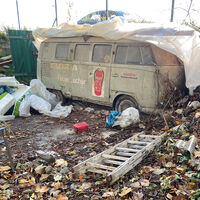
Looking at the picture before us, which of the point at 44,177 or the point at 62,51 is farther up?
the point at 62,51

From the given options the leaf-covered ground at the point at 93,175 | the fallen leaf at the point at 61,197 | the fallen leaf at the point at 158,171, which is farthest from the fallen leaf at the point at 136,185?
the fallen leaf at the point at 61,197

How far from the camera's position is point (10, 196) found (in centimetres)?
279

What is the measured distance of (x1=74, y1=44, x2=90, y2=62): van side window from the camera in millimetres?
6250

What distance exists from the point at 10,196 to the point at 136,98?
343cm

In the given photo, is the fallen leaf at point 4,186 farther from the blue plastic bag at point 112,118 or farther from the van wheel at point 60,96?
the van wheel at point 60,96

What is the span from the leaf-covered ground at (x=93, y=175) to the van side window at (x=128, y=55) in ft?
4.61

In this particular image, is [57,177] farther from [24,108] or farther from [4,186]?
[24,108]

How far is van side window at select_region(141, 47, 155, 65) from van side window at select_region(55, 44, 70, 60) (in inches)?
102

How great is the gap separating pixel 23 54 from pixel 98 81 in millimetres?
5289

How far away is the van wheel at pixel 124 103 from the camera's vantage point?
18.0ft

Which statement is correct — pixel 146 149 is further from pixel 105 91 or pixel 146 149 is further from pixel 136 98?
pixel 105 91

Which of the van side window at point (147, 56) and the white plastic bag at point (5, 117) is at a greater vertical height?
the van side window at point (147, 56)

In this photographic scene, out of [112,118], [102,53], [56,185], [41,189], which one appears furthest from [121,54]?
[41,189]

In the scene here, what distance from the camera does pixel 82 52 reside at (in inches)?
251
